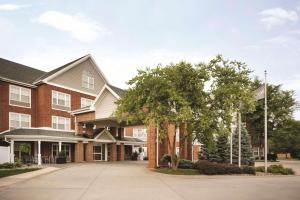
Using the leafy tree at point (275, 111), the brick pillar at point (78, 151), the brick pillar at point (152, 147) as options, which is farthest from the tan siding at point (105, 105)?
the leafy tree at point (275, 111)

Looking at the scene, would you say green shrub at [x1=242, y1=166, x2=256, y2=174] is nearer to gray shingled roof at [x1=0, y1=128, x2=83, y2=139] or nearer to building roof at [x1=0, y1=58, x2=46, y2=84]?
gray shingled roof at [x1=0, y1=128, x2=83, y2=139]

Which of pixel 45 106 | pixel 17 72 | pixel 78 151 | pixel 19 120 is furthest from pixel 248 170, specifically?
pixel 17 72

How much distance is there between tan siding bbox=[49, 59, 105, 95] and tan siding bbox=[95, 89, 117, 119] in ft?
25.8

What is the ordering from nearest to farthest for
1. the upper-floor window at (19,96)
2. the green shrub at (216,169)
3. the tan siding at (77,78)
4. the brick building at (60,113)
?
1. the green shrub at (216,169)
2. the brick building at (60,113)
3. the upper-floor window at (19,96)
4. the tan siding at (77,78)

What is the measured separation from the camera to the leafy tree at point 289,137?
63.7 metres

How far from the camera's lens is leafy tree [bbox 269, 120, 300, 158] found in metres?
63.7

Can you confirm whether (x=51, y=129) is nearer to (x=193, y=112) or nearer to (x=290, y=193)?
(x=193, y=112)

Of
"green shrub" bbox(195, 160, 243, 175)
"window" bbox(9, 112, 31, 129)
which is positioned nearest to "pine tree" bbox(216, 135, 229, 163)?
"green shrub" bbox(195, 160, 243, 175)

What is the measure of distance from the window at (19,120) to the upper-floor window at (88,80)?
9.16 metres

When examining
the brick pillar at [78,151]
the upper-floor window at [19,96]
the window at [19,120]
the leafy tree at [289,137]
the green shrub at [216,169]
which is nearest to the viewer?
the green shrub at [216,169]

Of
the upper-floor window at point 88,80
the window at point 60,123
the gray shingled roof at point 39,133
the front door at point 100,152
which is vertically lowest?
the front door at point 100,152

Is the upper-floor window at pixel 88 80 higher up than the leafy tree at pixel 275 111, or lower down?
higher up

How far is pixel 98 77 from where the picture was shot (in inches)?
1978

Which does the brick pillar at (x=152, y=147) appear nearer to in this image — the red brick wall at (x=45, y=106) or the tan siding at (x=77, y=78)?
the red brick wall at (x=45, y=106)
